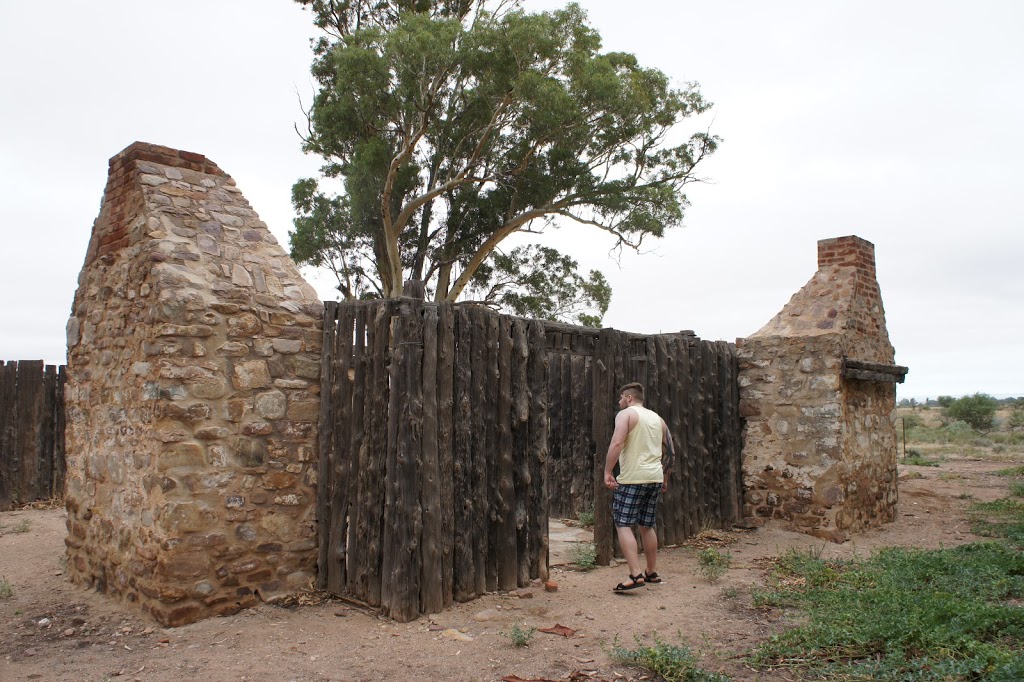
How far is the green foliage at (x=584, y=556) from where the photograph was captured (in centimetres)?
748

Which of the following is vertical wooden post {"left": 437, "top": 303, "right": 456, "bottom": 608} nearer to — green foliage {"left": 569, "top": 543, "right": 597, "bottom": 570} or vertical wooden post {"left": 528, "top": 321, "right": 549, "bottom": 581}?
vertical wooden post {"left": 528, "top": 321, "right": 549, "bottom": 581}

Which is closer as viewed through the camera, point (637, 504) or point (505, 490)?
point (505, 490)

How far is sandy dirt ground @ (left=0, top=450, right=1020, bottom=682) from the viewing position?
473 cm

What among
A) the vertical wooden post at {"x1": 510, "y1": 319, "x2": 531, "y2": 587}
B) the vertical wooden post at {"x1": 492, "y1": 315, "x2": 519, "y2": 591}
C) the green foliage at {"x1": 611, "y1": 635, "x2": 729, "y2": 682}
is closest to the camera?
the green foliage at {"x1": 611, "y1": 635, "x2": 729, "y2": 682}

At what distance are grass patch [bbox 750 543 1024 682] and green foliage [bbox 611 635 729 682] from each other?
44 centimetres

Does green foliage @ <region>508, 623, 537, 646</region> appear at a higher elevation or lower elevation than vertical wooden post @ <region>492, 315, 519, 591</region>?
lower

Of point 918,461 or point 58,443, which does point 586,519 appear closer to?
point 58,443

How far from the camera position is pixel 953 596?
221 inches

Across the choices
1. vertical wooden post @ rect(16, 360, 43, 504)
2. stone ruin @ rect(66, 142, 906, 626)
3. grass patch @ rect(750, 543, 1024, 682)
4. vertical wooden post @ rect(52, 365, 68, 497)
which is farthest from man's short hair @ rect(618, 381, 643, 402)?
vertical wooden post @ rect(16, 360, 43, 504)

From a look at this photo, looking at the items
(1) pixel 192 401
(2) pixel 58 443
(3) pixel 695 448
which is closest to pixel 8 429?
(2) pixel 58 443

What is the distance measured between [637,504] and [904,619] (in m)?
2.24

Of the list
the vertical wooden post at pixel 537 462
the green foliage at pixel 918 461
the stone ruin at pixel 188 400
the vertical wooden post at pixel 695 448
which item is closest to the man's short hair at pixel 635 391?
the vertical wooden post at pixel 537 462

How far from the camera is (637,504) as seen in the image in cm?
664

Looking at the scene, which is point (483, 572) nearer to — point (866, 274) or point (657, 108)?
Result: point (866, 274)
